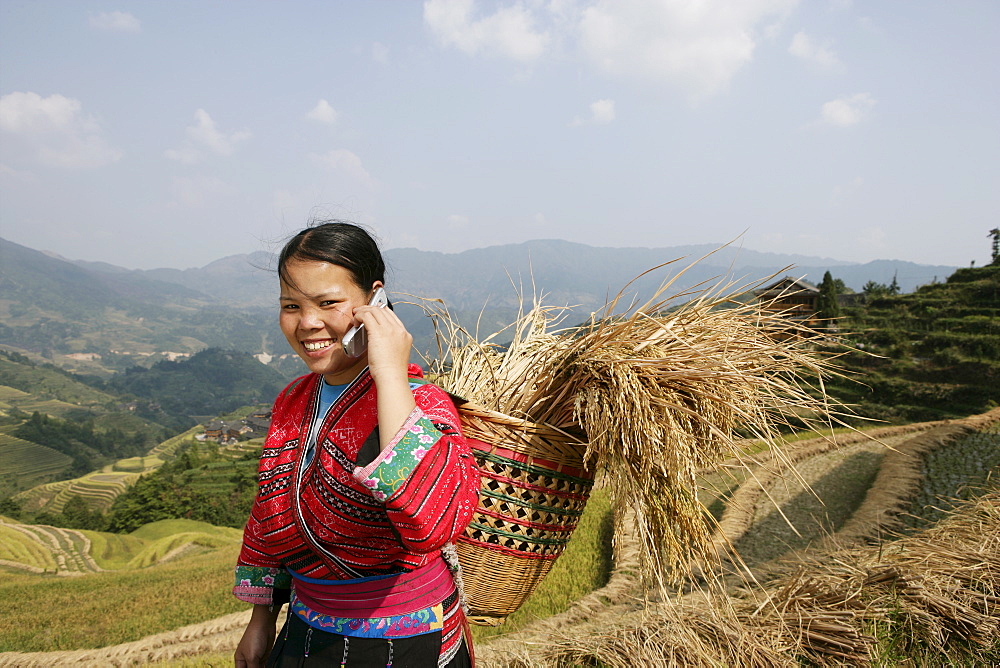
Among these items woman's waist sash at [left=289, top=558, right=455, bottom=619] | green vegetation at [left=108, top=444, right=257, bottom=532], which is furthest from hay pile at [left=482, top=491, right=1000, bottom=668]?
green vegetation at [left=108, top=444, right=257, bottom=532]

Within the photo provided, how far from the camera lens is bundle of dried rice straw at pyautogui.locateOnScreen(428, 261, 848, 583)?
4.83 ft

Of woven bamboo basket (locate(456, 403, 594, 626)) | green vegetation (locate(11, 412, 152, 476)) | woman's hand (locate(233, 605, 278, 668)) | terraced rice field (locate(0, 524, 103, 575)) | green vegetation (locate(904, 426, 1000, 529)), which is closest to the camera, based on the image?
woman's hand (locate(233, 605, 278, 668))

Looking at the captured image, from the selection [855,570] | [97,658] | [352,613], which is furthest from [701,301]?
[97,658]

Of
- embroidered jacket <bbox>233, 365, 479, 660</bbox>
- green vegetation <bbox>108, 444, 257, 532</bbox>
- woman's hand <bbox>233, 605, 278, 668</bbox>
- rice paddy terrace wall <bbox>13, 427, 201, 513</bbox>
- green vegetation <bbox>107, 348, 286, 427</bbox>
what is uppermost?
embroidered jacket <bbox>233, 365, 479, 660</bbox>

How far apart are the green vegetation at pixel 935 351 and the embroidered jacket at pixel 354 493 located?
10942 mm

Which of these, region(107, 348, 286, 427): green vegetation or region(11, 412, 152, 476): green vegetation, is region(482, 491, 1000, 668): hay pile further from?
region(107, 348, 286, 427): green vegetation

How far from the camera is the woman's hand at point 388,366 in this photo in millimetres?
878

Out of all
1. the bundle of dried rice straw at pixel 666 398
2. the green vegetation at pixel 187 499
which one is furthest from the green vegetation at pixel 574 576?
the green vegetation at pixel 187 499

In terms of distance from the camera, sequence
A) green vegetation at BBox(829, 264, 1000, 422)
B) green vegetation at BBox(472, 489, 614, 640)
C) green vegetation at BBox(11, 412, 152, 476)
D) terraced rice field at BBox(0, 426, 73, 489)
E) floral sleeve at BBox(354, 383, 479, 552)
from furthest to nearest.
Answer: green vegetation at BBox(11, 412, 152, 476), terraced rice field at BBox(0, 426, 73, 489), green vegetation at BBox(829, 264, 1000, 422), green vegetation at BBox(472, 489, 614, 640), floral sleeve at BBox(354, 383, 479, 552)

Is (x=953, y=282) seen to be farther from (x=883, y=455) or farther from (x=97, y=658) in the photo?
(x=97, y=658)

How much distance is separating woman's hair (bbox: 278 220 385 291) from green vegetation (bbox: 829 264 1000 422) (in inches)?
430

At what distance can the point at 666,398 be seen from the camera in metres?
1.50

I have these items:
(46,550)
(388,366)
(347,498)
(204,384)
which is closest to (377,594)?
(347,498)

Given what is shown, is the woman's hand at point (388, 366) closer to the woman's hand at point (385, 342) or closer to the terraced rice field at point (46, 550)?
the woman's hand at point (385, 342)
